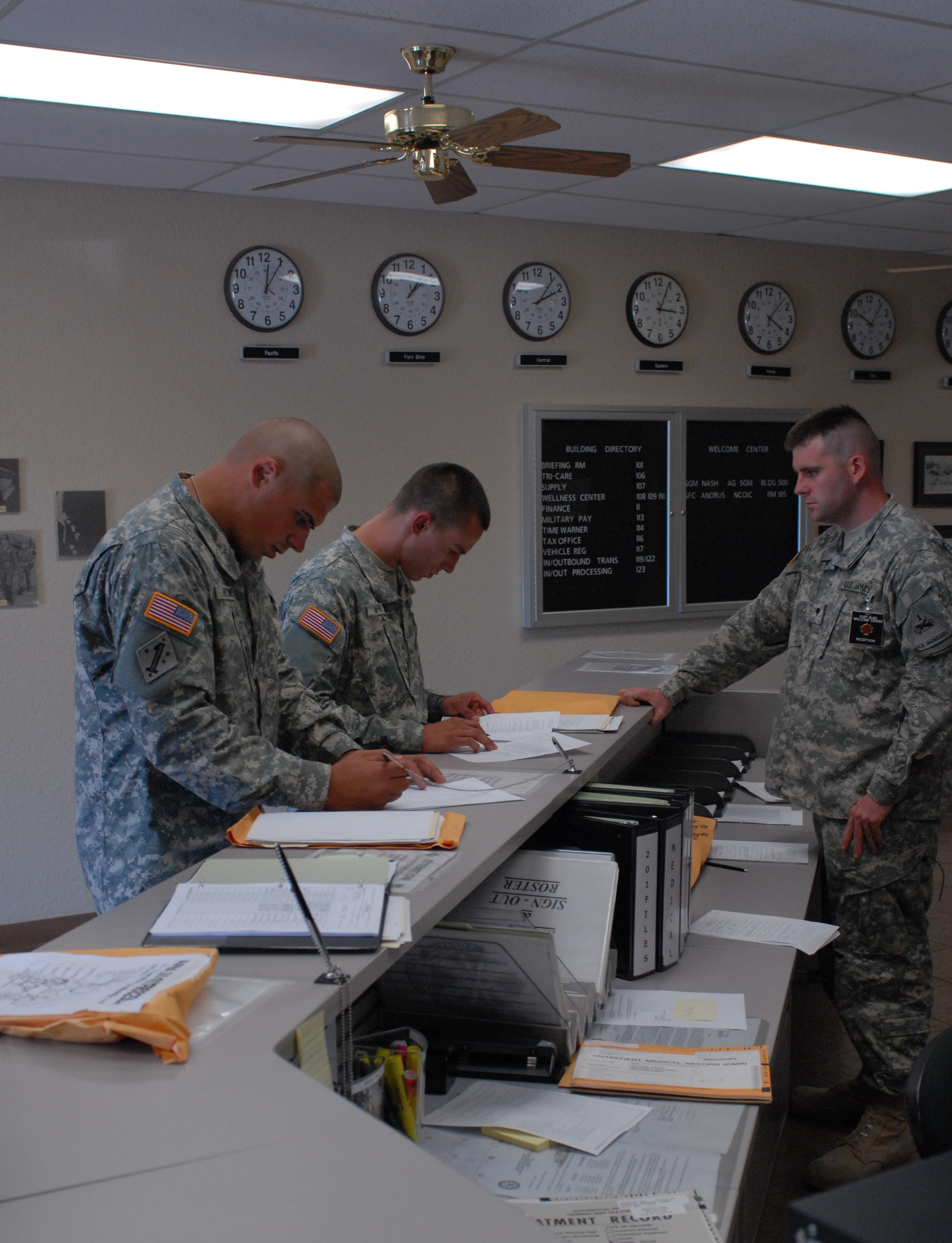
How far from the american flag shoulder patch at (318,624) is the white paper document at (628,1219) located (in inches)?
55.2

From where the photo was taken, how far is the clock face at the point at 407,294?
4453 mm

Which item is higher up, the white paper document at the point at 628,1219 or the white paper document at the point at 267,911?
the white paper document at the point at 267,911

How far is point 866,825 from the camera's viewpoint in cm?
254

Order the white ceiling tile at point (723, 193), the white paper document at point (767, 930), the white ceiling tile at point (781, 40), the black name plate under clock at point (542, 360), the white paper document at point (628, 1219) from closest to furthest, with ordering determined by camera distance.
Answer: the white paper document at point (628, 1219)
the white paper document at point (767, 930)
the white ceiling tile at point (781, 40)
the white ceiling tile at point (723, 193)
the black name plate under clock at point (542, 360)

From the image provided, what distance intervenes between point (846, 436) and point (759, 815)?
108 cm

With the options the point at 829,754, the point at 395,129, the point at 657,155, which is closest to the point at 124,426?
the point at 395,129

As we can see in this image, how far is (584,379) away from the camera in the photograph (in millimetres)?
4938

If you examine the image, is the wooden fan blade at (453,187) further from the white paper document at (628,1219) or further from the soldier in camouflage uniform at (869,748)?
the white paper document at (628,1219)

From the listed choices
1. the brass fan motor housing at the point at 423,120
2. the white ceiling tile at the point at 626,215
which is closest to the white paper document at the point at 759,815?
the brass fan motor housing at the point at 423,120

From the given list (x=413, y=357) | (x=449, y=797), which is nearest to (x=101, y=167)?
(x=413, y=357)

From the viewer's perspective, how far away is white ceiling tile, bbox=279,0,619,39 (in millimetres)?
2551

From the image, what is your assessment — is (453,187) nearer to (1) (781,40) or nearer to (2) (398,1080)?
(1) (781,40)

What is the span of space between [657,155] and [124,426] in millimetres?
2104

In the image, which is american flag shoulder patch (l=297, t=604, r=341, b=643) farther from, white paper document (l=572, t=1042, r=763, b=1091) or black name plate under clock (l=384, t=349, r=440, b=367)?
black name plate under clock (l=384, t=349, r=440, b=367)
